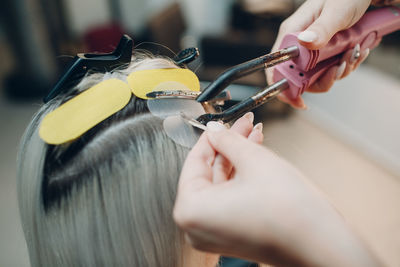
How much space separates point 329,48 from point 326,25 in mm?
57

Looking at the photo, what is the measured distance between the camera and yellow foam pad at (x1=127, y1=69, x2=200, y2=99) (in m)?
0.54

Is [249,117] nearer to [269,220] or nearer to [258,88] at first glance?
[269,220]

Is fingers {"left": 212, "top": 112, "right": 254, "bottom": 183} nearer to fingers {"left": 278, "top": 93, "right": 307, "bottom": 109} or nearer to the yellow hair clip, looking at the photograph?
the yellow hair clip

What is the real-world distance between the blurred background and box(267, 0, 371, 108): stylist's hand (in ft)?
2.91

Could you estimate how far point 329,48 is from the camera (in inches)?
25.0

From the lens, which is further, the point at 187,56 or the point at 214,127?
the point at 187,56

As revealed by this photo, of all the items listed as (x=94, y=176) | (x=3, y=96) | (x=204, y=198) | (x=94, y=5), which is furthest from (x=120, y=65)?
(x=94, y=5)

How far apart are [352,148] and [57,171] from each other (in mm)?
2151

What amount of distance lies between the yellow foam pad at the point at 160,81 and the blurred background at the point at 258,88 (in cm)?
102

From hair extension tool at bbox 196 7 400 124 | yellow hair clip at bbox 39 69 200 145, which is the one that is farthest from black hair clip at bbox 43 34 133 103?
hair extension tool at bbox 196 7 400 124

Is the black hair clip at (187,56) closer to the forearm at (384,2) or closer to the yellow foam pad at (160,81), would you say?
the yellow foam pad at (160,81)

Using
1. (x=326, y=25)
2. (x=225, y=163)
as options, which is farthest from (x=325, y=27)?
(x=225, y=163)

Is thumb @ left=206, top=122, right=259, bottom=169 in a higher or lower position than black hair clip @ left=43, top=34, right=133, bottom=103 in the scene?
lower

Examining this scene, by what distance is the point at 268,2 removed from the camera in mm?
2490
